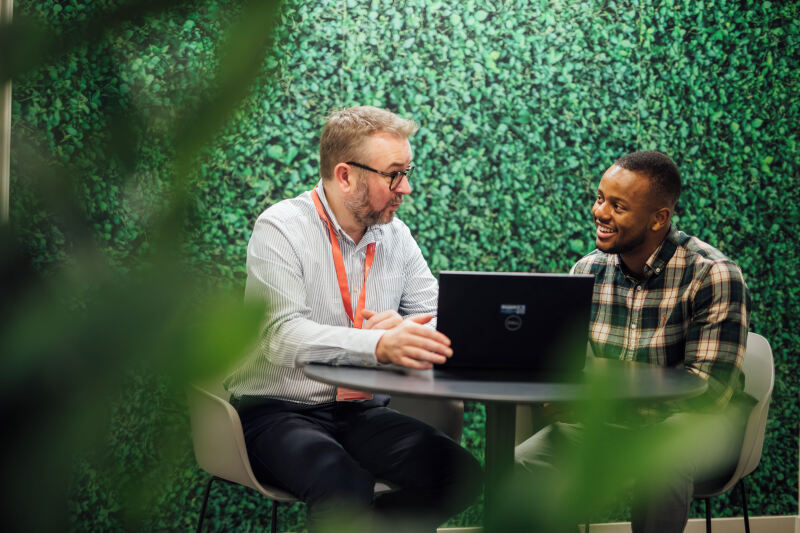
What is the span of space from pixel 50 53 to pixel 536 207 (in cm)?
309

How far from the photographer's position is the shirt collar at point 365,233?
2334mm

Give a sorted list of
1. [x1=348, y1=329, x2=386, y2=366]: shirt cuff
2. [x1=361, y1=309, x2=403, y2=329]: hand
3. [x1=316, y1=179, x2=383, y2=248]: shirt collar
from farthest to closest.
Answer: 1. [x1=316, y1=179, x2=383, y2=248]: shirt collar
2. [x1=361, y1=309, x2=403, y2=329]: hand
3. [x1=348, y1=329, x2=386, y2=366]: shirt cuff

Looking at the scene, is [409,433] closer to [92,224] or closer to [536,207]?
[536,207]

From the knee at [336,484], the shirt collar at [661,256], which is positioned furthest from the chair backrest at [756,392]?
the knee at [336,484]

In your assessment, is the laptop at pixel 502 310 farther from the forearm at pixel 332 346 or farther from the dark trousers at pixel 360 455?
the dark trousers at pixel 360 455

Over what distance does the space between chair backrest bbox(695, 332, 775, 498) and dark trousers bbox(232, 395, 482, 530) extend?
79 cm

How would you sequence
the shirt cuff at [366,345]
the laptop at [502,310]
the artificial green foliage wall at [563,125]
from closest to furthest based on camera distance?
the laptop at [502,310]
the shirt cuff at [366,345]
the artificial green foliage wall at [563,125]

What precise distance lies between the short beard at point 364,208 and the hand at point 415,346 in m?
0.62

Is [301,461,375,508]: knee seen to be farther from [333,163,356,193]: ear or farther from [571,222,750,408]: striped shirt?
[333,163,356,193]: ear

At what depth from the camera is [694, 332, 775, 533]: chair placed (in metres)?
2.26

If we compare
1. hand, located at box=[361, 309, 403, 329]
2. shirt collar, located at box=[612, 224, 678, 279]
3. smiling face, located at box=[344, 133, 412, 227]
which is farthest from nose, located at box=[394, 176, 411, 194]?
shirt collar, located at box=[612, 224, 678, 279]

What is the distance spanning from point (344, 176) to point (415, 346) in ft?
2.67

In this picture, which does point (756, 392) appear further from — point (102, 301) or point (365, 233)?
point (102, 301)

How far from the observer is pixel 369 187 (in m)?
Answer: 2.33
